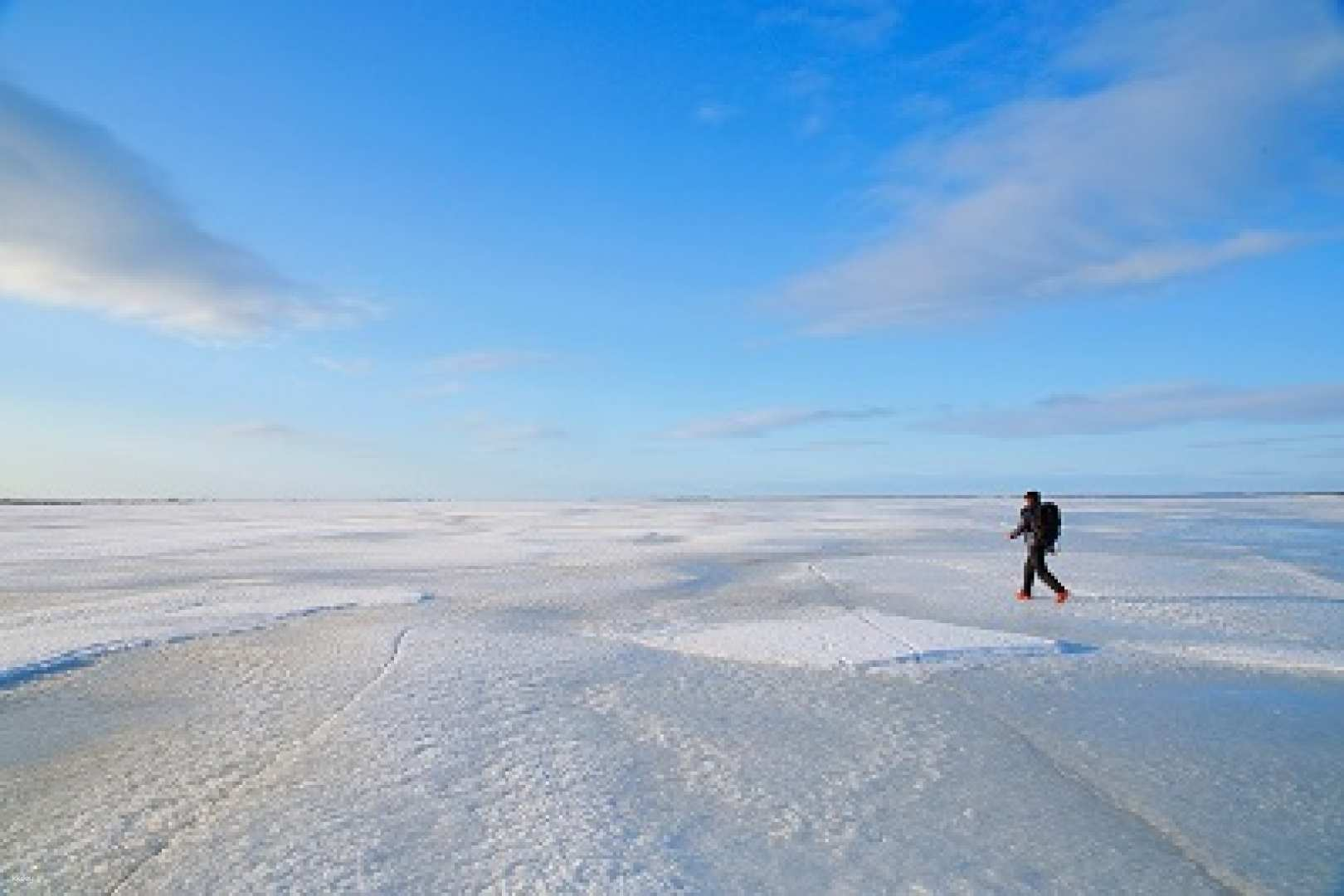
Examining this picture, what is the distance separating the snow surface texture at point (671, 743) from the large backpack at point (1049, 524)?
0.75 metres

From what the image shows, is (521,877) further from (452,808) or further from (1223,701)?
(1223,701)

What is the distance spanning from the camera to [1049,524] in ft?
32.2

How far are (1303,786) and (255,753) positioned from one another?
502 centimetres

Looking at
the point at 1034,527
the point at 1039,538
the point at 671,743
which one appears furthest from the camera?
the point at 1034,527

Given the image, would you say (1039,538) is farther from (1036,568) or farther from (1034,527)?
(1036,568)

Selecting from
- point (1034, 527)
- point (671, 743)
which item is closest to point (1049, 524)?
point (1034, 527)

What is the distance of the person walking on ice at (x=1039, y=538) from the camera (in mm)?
9633

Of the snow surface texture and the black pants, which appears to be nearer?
the snow surface texture

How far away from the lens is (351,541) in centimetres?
2030

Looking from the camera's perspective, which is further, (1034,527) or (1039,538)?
(1034,527)

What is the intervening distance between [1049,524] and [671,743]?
7038 millimetres

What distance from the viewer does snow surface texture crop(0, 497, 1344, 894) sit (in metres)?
3.04

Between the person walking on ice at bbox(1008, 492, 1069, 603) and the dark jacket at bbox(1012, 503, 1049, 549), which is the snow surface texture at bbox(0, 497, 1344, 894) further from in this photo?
the dark jacket at bbox(1012, 503, 1049, 549)

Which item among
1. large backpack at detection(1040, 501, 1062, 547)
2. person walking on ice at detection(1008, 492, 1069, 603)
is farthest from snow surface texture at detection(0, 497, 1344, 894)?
large backpack at detection(1040, 501, 1062, 547)
